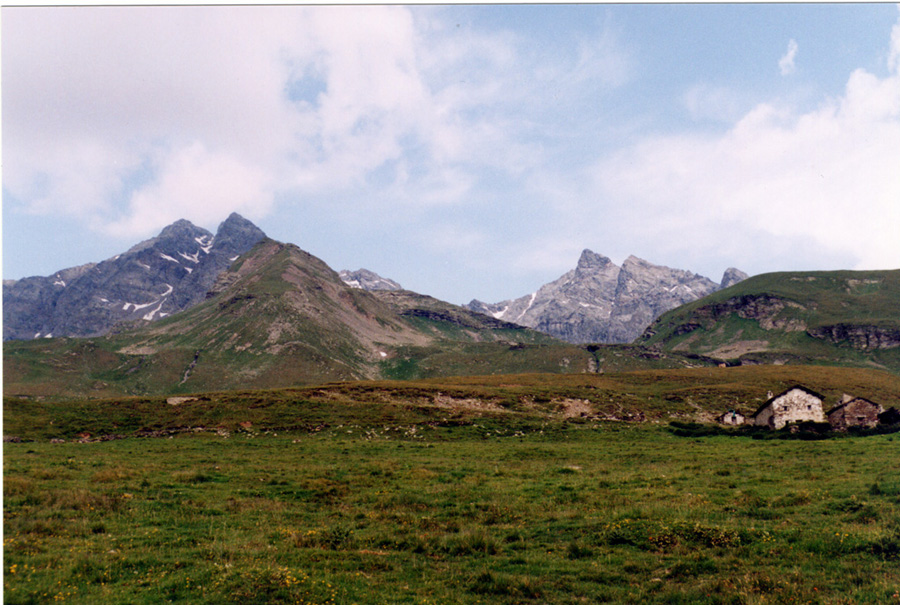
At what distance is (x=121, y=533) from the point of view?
17.9 m

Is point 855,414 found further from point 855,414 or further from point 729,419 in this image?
point 729,419

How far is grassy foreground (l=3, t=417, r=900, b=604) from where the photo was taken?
13.2 m

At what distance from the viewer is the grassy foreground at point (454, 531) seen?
13164 mm

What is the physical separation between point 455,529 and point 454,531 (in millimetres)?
224

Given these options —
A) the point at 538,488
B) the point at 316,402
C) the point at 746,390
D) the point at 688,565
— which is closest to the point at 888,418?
the point at 746,390

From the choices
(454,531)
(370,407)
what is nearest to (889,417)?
(454,531)

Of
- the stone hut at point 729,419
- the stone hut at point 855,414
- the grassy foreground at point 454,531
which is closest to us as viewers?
the grassy foreground at point 454,531

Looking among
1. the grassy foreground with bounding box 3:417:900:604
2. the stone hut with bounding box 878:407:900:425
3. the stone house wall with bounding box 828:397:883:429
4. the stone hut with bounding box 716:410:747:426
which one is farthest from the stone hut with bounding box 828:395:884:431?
the grassy foreground with bounding box 3:417:900:604

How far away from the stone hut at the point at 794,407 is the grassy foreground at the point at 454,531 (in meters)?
26.9

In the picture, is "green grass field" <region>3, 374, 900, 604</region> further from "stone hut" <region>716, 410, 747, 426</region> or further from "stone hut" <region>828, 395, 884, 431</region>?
"stone hut" <region>716, 410, 747, 426</region>

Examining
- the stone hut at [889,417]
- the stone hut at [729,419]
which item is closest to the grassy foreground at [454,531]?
the stone hut at [889,417]

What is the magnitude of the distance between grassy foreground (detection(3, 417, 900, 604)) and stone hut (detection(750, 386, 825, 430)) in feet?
88.1

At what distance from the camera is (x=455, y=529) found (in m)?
19.2

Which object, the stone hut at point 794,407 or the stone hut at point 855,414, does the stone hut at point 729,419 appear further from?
the stone hut at point 855,414
